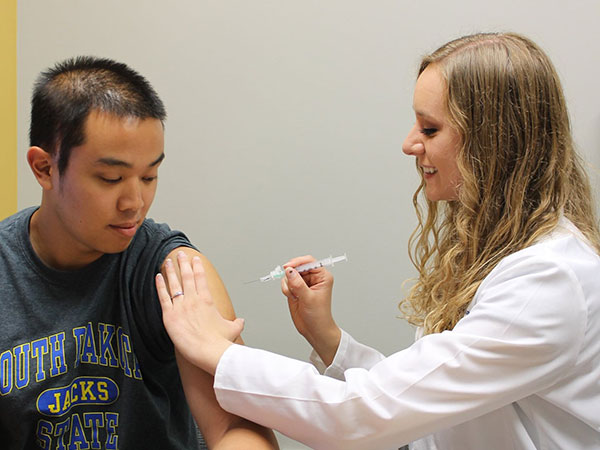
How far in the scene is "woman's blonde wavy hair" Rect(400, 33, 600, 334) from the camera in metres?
1.28

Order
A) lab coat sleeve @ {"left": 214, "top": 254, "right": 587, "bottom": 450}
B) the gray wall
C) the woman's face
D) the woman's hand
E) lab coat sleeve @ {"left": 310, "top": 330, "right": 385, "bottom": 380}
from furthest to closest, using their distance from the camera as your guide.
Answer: the gray wall < lab coat sleeve @ {"left": 310, "top": 330, "right": 385, "bottom": 380} < the woman's face < the woman's hand < lab coat sleeve @ {"left": 214, "top": 254, "right": 587, "bottom": 450}

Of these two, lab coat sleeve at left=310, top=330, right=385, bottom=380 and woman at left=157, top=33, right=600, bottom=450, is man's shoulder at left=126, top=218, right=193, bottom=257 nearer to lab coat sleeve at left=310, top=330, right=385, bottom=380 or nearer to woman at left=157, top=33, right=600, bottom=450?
woman at left=157, top=33, right=600, bottom=450

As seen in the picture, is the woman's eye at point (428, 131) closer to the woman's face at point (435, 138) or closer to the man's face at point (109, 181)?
the woman's face at point (435, 138)

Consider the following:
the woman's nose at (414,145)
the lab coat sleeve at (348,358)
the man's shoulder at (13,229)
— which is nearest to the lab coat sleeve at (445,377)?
the woman's nose at (414,145)

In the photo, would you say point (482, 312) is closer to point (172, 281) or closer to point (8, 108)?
point (172, 281)

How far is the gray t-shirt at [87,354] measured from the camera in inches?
48.4

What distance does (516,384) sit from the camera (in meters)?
1.10

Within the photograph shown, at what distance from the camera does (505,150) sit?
131 centimetres

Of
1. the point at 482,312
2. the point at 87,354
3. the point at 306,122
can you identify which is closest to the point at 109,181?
the point at 87,354

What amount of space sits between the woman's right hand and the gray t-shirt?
0.36m

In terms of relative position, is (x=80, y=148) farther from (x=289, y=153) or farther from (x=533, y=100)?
(x=289, y=153)

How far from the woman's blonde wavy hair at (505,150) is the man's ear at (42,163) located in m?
0.84

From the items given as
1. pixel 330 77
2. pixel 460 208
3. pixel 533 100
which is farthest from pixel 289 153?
pixel 533 100

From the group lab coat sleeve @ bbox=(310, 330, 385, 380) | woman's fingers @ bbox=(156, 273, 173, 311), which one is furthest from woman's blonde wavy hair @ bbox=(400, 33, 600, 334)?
woman's fingers @ bbox=(156, 273, 173, 311)
